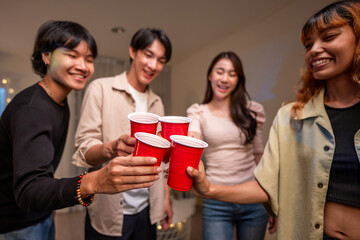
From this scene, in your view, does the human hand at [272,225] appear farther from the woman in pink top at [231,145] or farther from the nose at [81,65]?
the nose at [81,65]

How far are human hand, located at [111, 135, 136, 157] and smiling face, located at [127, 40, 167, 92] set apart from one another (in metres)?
0.47

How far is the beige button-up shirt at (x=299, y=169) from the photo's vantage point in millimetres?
682

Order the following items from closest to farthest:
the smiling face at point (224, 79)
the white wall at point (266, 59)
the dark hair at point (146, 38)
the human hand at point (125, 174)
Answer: the human hand at point (125, 174) → the white wall at point (266, 59) → the dark hair at point (146, 38) → the smiling face at point (224, 79)

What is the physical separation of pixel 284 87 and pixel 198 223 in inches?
42.8

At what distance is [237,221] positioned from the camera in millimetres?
1166

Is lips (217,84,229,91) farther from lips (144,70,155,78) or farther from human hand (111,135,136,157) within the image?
human hand (111,135,136,157)

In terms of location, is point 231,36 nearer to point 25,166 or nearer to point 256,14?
point 256,14

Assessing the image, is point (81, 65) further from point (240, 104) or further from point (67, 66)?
point (240, 104)

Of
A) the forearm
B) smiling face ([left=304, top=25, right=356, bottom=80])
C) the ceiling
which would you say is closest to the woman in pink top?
the ceiling

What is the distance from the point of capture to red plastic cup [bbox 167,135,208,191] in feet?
1.86

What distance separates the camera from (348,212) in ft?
2.10

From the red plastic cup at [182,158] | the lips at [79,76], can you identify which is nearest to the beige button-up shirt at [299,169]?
the red plastic cup at [182,158]

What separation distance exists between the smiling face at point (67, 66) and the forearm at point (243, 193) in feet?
2.39

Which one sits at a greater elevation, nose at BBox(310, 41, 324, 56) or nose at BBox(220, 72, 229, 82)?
nose at BBox(220, 72, 229, 82)
